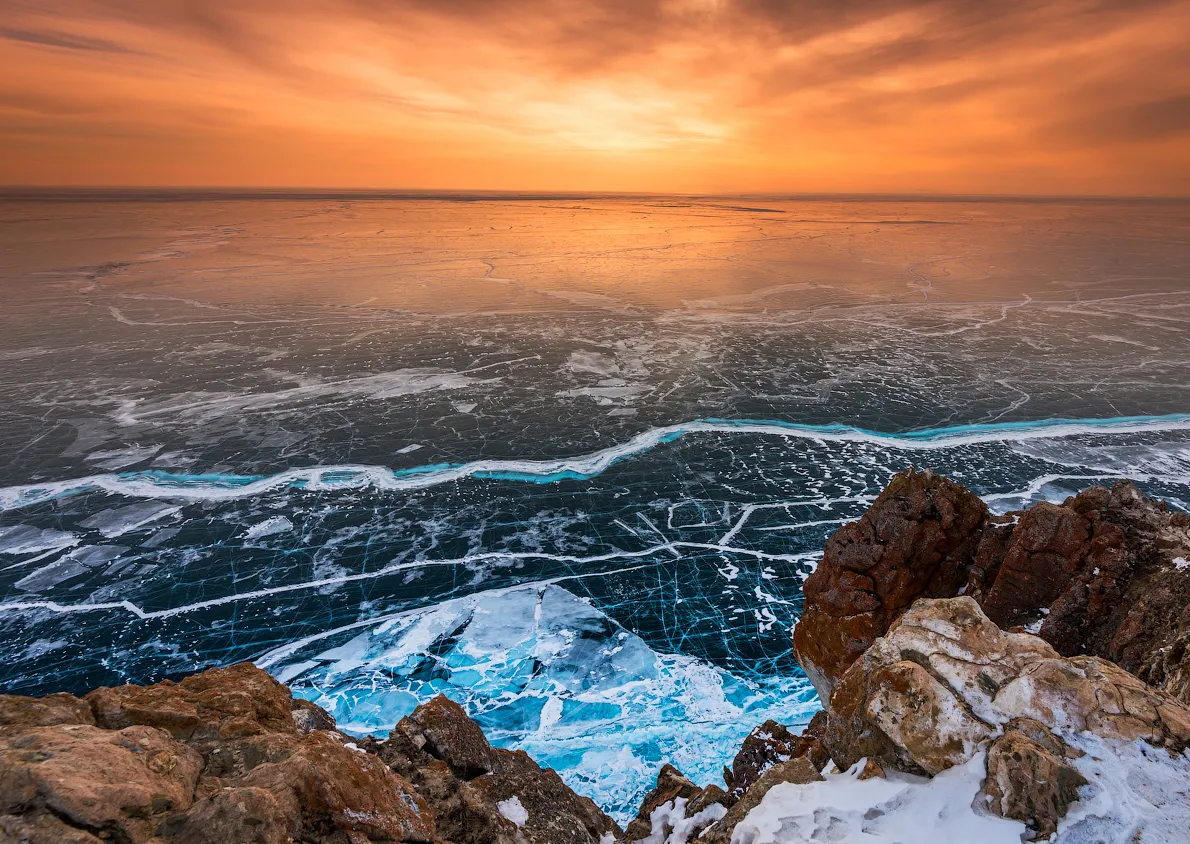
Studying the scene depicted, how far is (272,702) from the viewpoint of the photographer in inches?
191

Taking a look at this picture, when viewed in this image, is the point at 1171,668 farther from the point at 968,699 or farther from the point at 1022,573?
the point at 1022,573

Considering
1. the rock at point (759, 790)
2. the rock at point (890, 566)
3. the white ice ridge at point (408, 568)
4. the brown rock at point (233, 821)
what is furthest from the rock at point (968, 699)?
the white ice ridge at point (408, 568)

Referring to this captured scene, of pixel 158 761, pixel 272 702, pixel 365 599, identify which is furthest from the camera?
pixel 365 599

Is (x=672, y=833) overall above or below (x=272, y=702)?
below

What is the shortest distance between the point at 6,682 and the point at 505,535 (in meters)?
8.34

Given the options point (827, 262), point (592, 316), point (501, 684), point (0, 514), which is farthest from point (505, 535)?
point (827, 262)

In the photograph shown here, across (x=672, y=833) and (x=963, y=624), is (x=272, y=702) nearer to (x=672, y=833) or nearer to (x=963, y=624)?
(x=672, y=833)

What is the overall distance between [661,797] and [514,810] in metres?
1.77

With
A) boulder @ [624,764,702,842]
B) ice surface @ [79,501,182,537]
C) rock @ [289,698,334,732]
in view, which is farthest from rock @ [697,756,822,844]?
ice surface @ [79,501,182,537]

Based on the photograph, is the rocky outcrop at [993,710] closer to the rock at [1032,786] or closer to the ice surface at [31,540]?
the rock at [1032,786]

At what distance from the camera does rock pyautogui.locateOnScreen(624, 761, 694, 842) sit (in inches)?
221

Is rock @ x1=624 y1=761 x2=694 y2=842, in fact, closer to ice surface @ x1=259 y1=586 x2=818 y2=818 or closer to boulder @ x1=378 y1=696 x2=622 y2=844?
boulder @ x1=378 y1=696 x2=622 y2=844

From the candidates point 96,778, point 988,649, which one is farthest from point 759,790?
point 96,778

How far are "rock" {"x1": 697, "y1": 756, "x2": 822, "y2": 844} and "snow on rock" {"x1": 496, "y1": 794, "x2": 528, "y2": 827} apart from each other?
1.44 m
